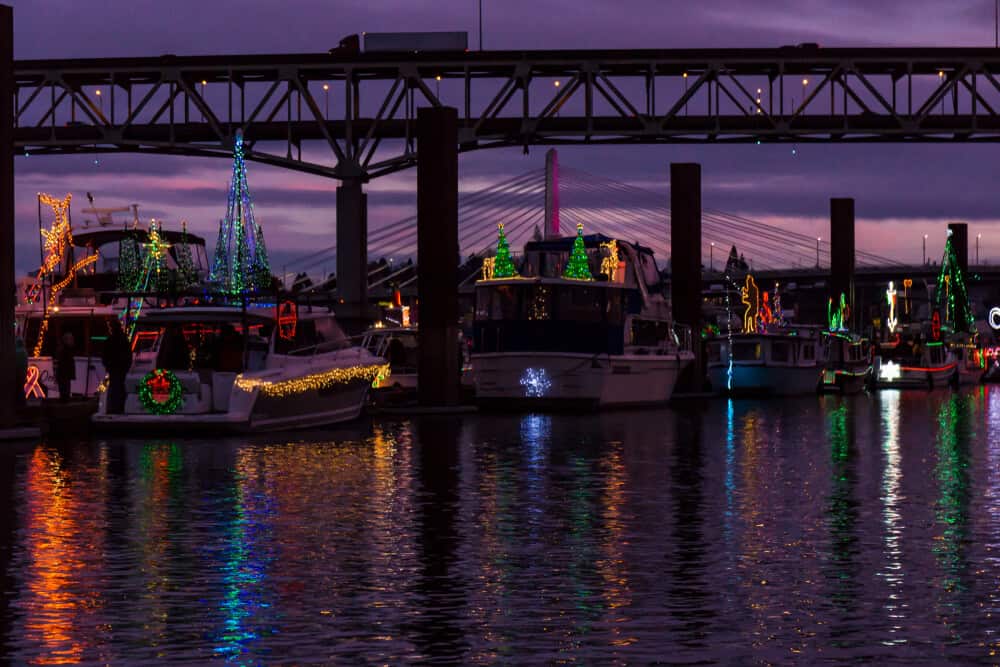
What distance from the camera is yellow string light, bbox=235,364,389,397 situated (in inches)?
1315

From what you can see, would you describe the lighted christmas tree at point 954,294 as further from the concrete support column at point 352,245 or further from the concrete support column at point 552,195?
the concrete support column at point 552,195

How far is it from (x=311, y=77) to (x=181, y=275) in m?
33.3

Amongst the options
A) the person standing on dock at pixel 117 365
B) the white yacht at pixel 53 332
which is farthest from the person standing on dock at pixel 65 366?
the white yacht at pixel 53 332

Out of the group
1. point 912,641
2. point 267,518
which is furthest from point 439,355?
point 912,641

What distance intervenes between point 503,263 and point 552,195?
15.8 m

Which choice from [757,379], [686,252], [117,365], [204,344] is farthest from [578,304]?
[757,379]

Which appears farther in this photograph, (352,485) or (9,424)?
(9,424)

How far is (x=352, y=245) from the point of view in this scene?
75.1 m

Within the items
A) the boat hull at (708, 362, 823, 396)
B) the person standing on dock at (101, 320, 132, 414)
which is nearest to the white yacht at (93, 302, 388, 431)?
the person standing on dock at (101, 320, 132, 414)

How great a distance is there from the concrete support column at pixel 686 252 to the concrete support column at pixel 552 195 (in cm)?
401

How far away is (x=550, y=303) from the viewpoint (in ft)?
156

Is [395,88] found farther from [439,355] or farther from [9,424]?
[9,424]

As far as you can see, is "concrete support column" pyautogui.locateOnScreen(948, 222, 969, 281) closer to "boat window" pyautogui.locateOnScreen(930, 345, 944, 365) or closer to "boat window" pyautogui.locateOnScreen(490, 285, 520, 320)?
"boat window" pyautogui.locateOnScreen(930, 345, 944, 365)

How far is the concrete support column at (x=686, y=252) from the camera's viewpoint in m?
62.5
